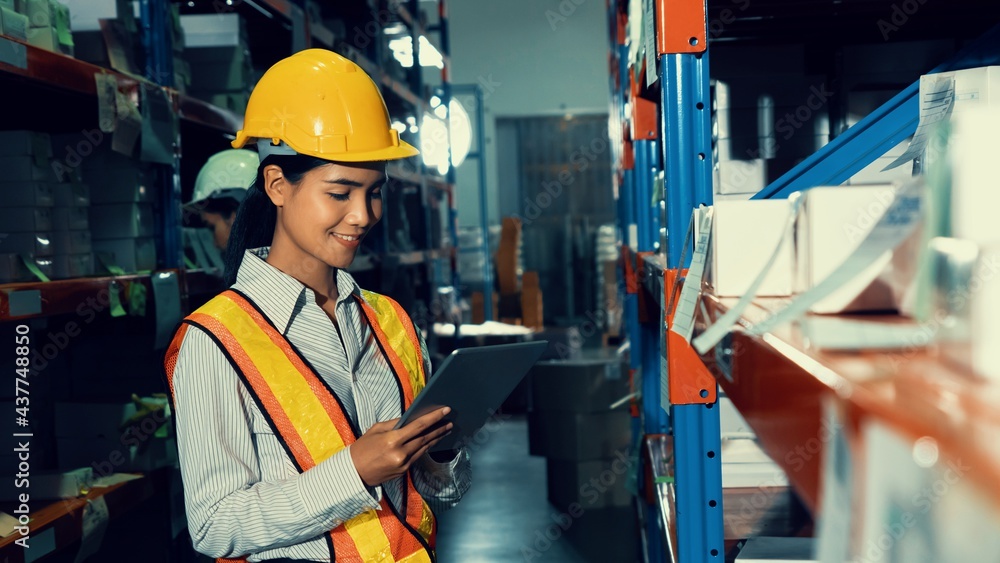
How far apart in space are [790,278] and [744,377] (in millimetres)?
178

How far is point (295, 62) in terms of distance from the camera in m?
1.80

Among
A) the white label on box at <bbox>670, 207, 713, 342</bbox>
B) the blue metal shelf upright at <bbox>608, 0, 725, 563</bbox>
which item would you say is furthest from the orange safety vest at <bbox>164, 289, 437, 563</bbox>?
the white label on box at <bbox>670, 207, 713, 342</bbox>

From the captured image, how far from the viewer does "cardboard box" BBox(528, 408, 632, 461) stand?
5.50 metres

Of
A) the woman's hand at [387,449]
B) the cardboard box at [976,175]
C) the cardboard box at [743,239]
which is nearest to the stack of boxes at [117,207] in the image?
the woman's hand at [387,449]

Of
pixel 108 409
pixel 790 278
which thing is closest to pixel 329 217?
pixel 790 278

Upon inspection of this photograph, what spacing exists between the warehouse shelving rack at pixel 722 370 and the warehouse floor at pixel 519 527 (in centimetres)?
150

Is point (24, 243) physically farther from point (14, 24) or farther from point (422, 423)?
point (422, 423)

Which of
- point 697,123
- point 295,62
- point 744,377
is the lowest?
point 744,377

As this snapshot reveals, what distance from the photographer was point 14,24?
7.71 ft

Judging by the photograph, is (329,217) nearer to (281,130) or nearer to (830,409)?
(281,130)

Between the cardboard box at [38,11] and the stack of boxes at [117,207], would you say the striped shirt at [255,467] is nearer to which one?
the cardboard box at [38,11]

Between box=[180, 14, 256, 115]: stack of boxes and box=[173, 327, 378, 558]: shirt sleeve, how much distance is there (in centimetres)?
272

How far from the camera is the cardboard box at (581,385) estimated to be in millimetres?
5535

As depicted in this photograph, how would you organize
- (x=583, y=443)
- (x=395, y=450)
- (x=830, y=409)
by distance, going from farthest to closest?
1. (x=583, y=443)
2. (x=395, y=450)
3. (x=830, y=409)
